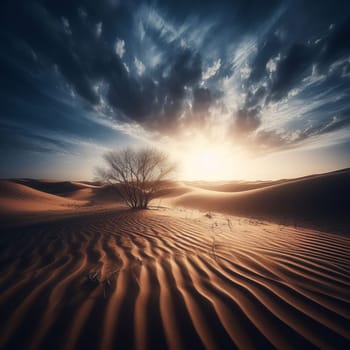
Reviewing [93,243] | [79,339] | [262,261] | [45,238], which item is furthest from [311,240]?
[45,238]

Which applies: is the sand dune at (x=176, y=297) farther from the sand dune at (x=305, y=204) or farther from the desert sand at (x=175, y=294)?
the sand dune at (x=305, y=204)

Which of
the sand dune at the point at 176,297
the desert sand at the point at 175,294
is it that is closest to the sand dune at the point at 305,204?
the desert sand at the point at 175,294

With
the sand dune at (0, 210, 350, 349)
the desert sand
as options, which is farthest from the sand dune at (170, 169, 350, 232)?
the sand dune at (0, 210, 350, 349)

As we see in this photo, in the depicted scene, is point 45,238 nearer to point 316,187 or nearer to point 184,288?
point 184,288

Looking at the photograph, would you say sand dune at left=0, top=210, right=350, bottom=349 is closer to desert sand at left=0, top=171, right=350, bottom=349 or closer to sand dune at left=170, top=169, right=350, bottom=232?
desert sand at left=0, top=171, right=350, bottom=349

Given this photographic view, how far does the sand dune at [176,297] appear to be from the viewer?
1.28m

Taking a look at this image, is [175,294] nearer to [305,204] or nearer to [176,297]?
[176,297]

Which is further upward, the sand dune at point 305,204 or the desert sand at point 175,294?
the sand dune at point 305,204

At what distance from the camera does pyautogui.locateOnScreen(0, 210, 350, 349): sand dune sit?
1.28 m

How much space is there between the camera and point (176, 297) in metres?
1.74

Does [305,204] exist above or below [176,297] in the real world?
above

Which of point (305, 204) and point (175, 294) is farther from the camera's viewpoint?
point (305, 204)

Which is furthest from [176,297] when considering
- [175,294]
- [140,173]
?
[140,173]

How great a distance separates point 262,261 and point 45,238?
505cm
